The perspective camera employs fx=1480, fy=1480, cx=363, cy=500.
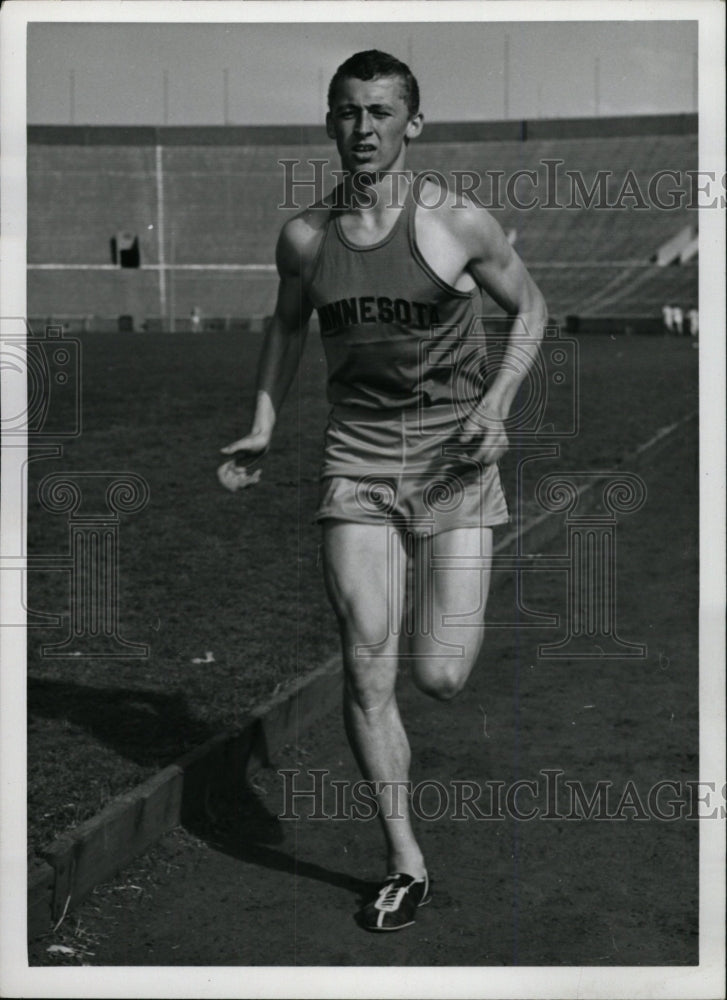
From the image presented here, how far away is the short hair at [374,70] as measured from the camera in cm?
390

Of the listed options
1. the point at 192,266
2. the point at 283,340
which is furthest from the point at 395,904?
the point at 192,266

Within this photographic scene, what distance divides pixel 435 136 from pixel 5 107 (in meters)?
49.7

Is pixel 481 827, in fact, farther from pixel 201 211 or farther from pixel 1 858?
pixel 201 211

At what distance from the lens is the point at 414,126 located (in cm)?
403

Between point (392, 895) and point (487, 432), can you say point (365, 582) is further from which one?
point (392, 895)

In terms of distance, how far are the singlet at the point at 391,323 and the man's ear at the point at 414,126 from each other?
0.16 meters

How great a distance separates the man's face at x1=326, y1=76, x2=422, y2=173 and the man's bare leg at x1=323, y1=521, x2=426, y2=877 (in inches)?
39.2

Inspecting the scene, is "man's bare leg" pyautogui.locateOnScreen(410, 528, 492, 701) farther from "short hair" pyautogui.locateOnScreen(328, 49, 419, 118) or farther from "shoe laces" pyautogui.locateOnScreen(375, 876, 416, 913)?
"short hair" pyautogui.locateOnScreen(328, 49, 419, 118)

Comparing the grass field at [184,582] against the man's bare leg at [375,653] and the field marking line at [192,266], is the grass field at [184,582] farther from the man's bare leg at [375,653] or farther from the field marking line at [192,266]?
the field marking line at [192,266]

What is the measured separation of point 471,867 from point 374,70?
2472 mm

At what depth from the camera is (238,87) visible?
185 inches

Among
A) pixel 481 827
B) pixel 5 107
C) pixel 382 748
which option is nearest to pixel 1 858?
pixel 382 748

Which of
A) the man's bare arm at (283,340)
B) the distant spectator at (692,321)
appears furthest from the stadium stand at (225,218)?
the man's bare arm at (283,340)

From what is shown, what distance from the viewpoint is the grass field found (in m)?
5.50
